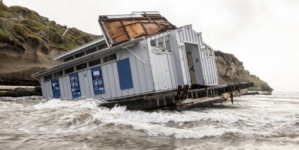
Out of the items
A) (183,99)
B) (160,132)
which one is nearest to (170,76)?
(183,99)

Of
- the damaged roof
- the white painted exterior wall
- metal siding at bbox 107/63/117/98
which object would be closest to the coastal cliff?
the white painted exterior wall

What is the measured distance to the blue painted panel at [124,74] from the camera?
522 inches

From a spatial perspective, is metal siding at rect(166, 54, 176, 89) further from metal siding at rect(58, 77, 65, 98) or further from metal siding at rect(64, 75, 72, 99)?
metal siding at rect(58, 77, 65, 98)

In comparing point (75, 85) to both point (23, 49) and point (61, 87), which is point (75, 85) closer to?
point (61, 87)

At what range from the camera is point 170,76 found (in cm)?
1340

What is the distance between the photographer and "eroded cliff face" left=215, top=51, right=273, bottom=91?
47.5 m

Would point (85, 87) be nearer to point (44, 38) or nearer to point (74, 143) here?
point (74, 143)

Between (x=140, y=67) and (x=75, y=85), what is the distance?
5836mm

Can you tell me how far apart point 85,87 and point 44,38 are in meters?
20.5

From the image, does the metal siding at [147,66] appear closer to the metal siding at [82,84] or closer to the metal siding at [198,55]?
the metal siding at [198,55]

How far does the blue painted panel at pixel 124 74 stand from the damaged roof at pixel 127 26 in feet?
5.73

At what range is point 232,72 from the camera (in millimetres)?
50594

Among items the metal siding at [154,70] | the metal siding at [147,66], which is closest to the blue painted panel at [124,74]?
the metal siding at [147,66]

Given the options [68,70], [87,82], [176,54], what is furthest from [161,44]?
[68,70]
